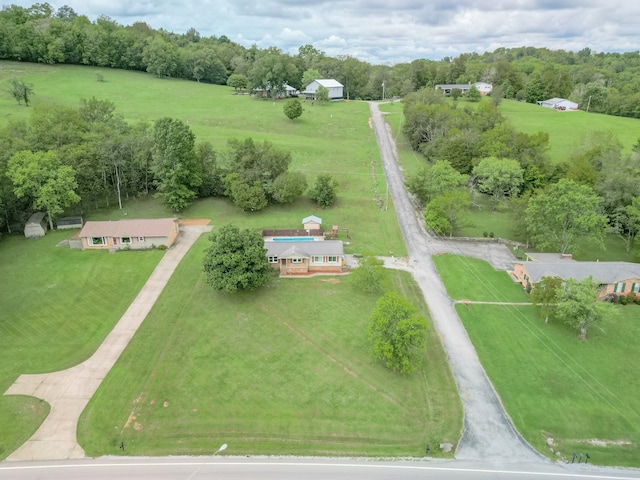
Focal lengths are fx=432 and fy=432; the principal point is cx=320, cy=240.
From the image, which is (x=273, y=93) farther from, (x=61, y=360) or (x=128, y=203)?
(x=61, y=360)

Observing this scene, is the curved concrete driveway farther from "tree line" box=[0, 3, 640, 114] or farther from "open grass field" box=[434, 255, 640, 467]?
"tree line" box=[0, 3, 640, 114]

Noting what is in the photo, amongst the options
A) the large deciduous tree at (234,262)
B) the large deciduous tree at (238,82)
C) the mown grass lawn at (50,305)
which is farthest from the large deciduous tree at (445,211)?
the large deciduous tree at (238,82)

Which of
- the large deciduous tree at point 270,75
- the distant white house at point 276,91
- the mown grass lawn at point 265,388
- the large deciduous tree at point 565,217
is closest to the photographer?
the mown grass lawn at point 265,388

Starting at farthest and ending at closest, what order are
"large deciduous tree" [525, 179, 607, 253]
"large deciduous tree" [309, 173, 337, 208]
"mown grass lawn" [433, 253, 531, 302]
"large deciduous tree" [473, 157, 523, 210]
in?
"large deciduous tree" [473, 157, 523, 210] → "large deciduous tree" [309, 173, 337, 208] → "large deciduous tree" [525, 179, 607, 253] → "mown grass lawn" [433, 253, 531, 302]

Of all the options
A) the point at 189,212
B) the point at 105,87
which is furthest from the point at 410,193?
the point at 105,87

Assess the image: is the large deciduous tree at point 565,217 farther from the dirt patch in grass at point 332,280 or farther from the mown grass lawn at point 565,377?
the dirt patch in grass at point 332,280

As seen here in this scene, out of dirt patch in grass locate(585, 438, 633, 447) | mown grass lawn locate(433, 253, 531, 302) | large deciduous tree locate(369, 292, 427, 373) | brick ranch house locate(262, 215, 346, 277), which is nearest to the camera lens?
dirt patch in grass locate(585, 438, 633, 447)

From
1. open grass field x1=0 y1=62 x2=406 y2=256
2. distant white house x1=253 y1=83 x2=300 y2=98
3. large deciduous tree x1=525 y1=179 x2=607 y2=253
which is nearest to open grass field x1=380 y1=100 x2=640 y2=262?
large deciduous tree x1=525 y1=179 x2=607 y2=253
